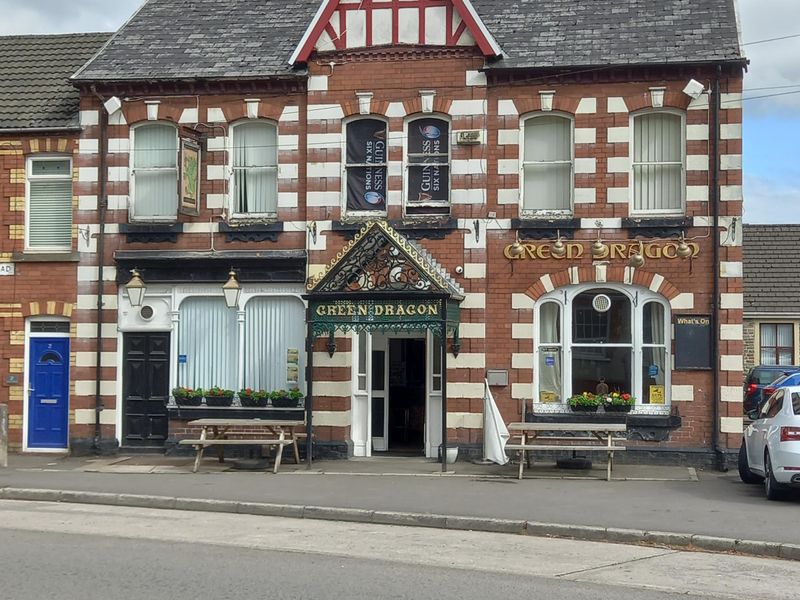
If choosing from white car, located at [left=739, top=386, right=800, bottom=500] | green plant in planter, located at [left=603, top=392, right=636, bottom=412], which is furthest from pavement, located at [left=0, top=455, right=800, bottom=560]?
green plant in planter, located at [left=603, top=392, right=636, bottom=412]

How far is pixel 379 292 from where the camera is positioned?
18.8 meters

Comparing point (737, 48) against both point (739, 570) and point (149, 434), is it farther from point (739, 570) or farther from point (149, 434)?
point (149, 434)

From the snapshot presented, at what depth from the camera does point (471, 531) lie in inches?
534

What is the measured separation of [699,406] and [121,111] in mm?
11968

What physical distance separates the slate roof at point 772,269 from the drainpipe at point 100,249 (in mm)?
25820

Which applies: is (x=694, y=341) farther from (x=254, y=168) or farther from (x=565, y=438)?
(x=254, y=168)

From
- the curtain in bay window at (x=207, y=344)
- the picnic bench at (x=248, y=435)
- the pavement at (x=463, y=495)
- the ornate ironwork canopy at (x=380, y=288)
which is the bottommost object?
the pavement at (x=463, y=495)

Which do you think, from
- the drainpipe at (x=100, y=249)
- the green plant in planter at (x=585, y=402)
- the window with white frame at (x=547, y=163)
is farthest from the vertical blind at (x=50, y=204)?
the green plant in planter at (x=585, y=402)

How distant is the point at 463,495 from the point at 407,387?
18.8 feet

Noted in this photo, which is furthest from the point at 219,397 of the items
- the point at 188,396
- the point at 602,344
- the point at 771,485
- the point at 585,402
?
the point at 771,485

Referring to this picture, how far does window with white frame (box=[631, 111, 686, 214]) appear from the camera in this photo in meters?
20.1

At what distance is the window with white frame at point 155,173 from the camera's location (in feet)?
71.1

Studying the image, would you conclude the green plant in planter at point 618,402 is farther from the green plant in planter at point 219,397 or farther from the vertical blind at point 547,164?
the green plant in planter at point 219,397

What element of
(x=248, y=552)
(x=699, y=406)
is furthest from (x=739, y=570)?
(x=699, y=406)
